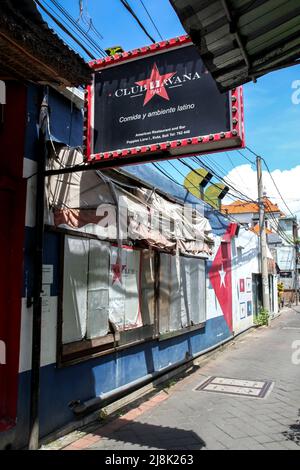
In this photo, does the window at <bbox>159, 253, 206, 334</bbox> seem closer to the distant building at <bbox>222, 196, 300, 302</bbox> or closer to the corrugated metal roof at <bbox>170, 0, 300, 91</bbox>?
the corrugated metal roof at <bbox>170, 0, 300, 91</bbox>

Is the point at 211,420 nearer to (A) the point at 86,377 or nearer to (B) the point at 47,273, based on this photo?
(A) the point at 86,377

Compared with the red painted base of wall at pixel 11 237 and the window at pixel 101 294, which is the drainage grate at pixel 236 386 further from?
the red painted base of wall at pixel 11 237

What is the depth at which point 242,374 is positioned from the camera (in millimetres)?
9008

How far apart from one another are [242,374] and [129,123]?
603 cm

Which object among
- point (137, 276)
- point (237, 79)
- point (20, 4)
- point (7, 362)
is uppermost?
point (20, 4)

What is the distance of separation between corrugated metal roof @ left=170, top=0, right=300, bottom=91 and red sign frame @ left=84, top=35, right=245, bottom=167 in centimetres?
95

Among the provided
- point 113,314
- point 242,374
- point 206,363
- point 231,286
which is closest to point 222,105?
point 113,314

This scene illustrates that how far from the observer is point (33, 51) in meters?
3.77

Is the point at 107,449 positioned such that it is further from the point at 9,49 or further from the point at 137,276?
the point at 9,49

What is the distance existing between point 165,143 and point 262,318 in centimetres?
1548

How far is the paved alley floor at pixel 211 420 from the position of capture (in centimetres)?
518

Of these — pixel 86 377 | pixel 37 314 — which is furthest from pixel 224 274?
pixel 37 314

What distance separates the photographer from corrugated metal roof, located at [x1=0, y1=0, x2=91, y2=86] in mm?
3447

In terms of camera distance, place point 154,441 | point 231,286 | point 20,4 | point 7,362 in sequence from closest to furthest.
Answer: point 20,4 → point 7,362 → point 154,441 → point 231,286
